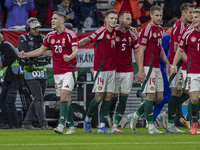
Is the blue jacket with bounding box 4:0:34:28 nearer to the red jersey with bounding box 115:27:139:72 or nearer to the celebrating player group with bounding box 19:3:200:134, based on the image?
the celebrating player group with bounding box 19:3:200:134

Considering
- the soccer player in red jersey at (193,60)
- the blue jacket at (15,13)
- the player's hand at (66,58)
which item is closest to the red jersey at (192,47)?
the soccer player in red jersey at (193,60)

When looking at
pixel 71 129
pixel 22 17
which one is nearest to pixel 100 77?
pixel 71 129

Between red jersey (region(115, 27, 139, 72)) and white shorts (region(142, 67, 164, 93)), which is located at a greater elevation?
red jersey (region(115, 27, 139, 72))

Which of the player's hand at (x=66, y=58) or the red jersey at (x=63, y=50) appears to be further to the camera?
the red jersey at (x=63, y=50)

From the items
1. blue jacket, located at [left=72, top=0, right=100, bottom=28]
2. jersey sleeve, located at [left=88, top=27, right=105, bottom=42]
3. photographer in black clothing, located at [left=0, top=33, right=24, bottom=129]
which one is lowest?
photographer in black clothing, located at [left=0, top=33, right=24, bottom=129]

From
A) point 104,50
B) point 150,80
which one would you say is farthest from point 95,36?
point 150,80

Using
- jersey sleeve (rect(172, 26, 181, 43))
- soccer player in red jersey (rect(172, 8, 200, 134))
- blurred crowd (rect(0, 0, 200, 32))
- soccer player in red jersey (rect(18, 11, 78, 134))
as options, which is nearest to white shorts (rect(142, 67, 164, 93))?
soccer player in red jersey (rect(172, 8, 200, 134))

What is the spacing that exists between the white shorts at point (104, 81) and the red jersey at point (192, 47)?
1.48 metres

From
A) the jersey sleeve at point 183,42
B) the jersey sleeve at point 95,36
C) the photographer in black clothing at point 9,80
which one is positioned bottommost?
the photographer in black clothing at point 9,80

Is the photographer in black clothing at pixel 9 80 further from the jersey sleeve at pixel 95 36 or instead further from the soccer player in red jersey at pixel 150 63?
the soccer player in red jersey at pixel 150 63

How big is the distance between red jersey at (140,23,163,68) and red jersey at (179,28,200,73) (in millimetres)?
516

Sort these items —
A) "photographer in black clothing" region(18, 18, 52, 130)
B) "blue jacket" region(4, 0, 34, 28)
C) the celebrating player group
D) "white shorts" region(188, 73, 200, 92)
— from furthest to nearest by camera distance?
"blue jacket" region(4, 0, 34, 28) → "photographer in black clothing" region(18, 18, 52, 130) → the celebrating player group → "white shorts" region(188, 73, 200, 92)

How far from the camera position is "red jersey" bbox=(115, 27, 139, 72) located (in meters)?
8.91

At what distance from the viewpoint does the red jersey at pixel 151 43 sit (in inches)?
326
